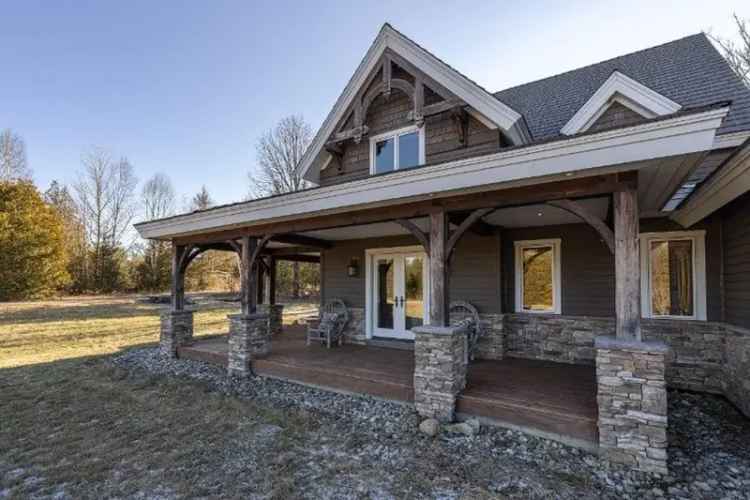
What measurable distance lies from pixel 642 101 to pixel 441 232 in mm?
4805

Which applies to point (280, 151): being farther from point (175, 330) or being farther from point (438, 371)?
point (438, 371)

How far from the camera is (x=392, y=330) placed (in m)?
7.80

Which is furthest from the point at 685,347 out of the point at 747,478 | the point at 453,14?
the point at 453,14

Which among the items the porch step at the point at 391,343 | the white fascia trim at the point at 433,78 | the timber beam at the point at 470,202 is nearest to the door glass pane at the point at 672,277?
the white fascia trim at the point at 433,78

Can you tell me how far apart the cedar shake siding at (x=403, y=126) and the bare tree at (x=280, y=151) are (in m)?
14.3

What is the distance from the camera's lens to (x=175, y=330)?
791 centimetres

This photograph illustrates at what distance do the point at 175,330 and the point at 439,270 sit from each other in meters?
6.35

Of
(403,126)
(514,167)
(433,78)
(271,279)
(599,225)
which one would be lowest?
(271,279)

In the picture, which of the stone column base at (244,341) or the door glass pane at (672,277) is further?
the stone column base at (244,341)

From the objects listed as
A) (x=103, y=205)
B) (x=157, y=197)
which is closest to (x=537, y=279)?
(x=103, y=205)

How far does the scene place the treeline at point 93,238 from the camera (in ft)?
63.0

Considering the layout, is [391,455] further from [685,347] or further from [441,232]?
[685,347]

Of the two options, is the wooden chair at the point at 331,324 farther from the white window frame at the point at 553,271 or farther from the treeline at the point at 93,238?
the treeline at the point at 93,238

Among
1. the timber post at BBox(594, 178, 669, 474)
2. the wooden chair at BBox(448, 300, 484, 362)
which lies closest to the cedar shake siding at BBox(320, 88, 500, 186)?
the wooden chair at BBox(448, 300, 484, 362)
